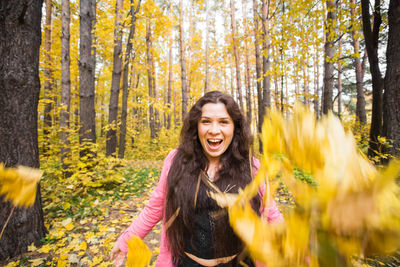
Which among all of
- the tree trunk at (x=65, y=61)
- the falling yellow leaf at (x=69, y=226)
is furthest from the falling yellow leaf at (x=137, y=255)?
the tree trunk at (x=65, y=61)

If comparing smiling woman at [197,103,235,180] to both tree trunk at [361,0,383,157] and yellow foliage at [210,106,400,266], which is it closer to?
yellow foliage at [210,106,400,266]

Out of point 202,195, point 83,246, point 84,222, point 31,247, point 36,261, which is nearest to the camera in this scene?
point 202,195

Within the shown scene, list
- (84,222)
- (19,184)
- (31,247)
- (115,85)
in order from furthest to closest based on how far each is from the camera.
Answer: (115,85)
(84,222)
(31,247)
(19,184)

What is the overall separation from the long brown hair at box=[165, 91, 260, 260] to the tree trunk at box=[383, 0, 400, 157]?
8.25 ft

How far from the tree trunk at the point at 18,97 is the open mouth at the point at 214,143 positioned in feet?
7.30

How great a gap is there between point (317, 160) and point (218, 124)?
1.10 meters

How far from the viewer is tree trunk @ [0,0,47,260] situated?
6.26 ft

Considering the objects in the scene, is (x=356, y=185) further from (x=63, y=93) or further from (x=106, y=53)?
(x=106, y=53)

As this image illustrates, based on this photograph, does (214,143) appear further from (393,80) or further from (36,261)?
(393,80)

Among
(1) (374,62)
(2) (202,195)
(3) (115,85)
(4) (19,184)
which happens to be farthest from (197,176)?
(3) (115,85)

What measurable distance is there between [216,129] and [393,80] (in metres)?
2.92

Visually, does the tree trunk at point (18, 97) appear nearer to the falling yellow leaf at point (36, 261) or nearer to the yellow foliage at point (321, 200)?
the falling yellow leaf at point (36, 261)

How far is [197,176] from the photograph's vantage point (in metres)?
1.44

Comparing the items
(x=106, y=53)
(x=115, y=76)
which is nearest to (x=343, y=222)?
(x=115, y=76)
